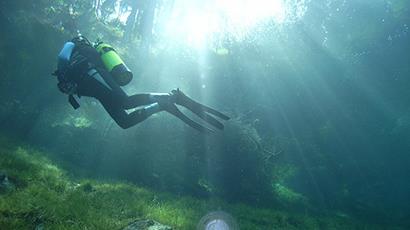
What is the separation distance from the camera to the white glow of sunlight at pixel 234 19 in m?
25.7

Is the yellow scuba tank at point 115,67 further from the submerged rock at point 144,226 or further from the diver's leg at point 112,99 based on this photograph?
the submerged rock at point 144,226

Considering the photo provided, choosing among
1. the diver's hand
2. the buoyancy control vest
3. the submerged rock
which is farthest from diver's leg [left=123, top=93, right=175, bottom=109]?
the submerged rock

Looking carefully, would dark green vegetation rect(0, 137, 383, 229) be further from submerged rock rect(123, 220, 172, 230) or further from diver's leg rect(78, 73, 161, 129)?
diver's leg rect(78, 73, 161, 129)

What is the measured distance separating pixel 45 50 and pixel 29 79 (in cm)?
185

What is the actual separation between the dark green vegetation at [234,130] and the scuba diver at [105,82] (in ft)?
8.55

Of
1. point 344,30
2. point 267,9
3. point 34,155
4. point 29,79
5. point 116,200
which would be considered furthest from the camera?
point 344,30

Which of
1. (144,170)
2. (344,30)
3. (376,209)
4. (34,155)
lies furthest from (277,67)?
(34,155)

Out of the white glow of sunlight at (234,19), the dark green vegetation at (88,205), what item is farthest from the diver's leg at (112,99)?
the white glow of sunlight at (234,19)

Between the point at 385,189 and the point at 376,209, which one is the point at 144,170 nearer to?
the point at 376,209

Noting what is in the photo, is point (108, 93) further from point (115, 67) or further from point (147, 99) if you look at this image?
point (147, 99)

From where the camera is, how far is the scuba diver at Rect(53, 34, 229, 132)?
24.5ft

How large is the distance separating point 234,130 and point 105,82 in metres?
8.79

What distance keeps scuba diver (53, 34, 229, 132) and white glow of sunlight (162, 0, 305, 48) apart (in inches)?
695

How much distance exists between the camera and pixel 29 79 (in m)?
17.6
